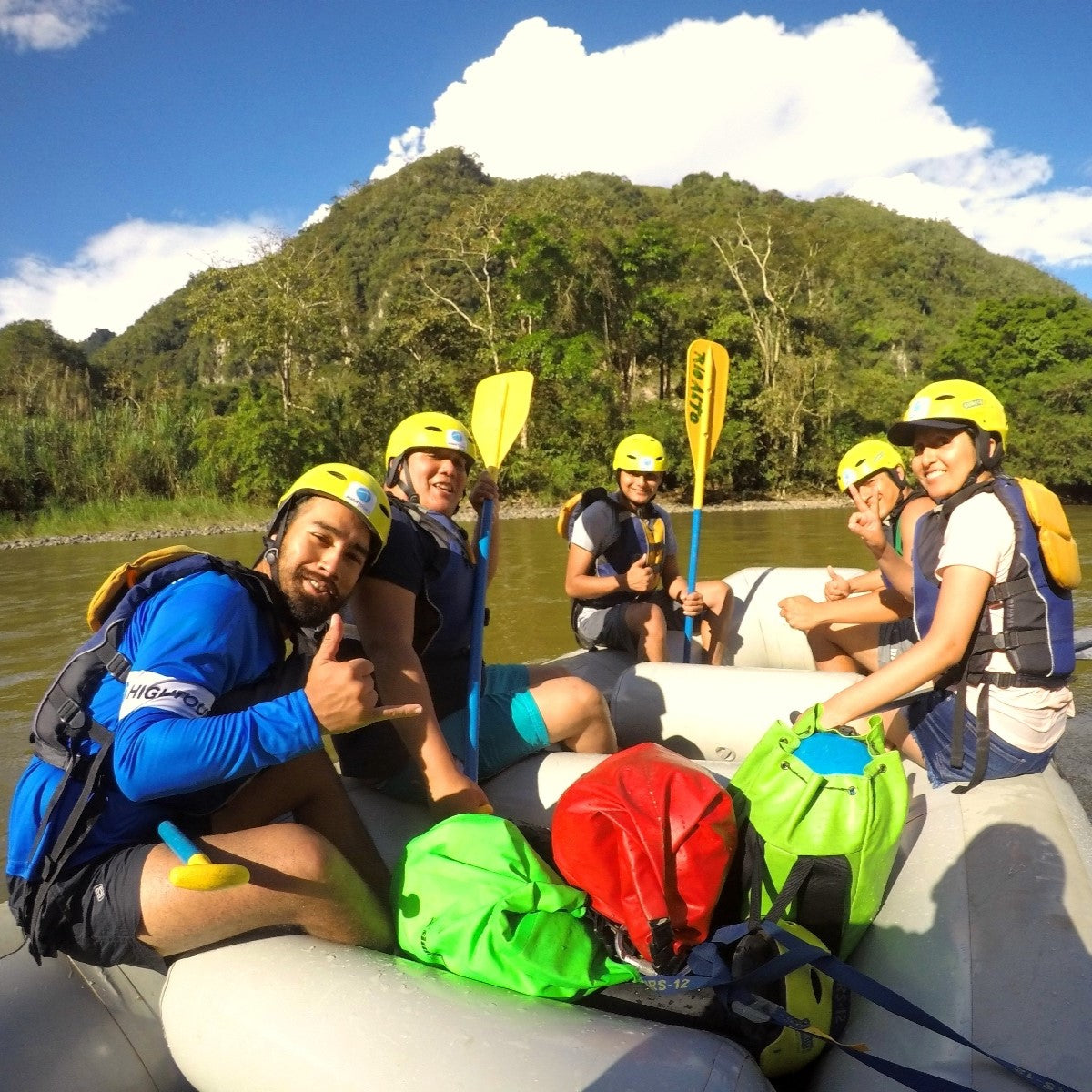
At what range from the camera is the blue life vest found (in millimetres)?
1736

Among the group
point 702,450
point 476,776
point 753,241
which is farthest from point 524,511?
point 476,776

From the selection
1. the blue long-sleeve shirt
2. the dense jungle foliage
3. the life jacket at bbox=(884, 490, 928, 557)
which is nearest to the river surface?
the life jacket at bbox=(884, 490, 928, 557)

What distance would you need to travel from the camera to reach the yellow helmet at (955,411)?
1849mm

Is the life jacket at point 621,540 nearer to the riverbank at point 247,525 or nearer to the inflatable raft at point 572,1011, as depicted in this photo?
the inflatable raft at point 572,1011

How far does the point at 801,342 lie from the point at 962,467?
20521mm

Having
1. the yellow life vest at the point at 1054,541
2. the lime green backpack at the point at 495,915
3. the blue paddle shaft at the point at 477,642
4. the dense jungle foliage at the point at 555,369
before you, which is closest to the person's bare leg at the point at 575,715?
the blue paddle shaft at the point at 477,642

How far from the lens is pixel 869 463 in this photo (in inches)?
111

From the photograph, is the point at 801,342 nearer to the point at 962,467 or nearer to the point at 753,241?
the point at 753,241

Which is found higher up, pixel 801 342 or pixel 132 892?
pixel 801 342

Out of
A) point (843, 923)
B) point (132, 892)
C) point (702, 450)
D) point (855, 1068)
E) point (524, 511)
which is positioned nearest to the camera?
point (855, 1068)

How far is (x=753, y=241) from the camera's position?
2220cm

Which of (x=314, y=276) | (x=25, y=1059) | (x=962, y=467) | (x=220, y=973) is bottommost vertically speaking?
(x=25, y=1059)

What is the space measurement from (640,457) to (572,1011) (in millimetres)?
2366

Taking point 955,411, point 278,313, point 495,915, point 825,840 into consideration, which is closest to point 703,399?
point 955,411
